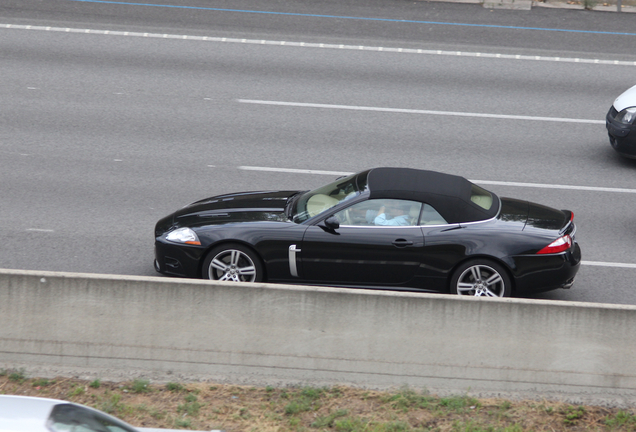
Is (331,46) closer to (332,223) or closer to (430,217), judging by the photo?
(430,217)

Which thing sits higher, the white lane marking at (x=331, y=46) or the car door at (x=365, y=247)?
the white lane marking at (x=331, y=46)

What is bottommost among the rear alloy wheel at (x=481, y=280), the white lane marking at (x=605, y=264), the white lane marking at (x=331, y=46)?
the rear alloy wheel at (x=481, y=280)

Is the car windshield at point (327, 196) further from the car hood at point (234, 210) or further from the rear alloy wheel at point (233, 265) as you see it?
the rear alloy wheel at point (233, 265)

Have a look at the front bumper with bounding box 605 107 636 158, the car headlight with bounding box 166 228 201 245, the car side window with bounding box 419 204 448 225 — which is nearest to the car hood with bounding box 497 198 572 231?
the car side window with bounding box 419 204 448 225

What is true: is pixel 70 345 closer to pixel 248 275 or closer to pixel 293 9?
pixel 248 275

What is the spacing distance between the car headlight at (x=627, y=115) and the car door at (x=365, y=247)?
6144 mm

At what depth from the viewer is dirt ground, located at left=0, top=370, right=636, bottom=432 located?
6.34 meters

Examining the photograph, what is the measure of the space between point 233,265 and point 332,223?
1203 millimetres

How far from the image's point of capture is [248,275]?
8.30 meters

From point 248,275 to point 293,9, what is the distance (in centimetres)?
1316

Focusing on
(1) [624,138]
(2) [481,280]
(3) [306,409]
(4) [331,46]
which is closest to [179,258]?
(3) [306,409]

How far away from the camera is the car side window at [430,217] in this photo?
8195mm

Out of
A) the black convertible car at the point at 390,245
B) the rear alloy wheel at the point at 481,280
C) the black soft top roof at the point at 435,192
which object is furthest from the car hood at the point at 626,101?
the rear alloy wheel at the point at 481,280

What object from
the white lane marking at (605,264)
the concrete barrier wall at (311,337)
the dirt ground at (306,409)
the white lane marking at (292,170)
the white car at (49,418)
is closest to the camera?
the white car at (49,418)
